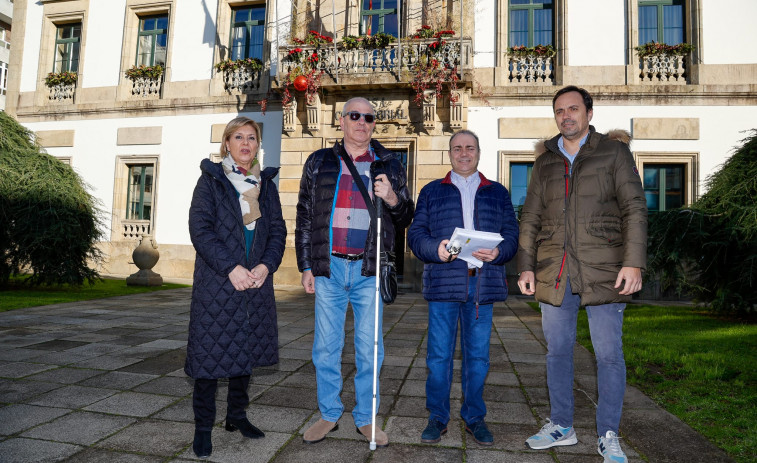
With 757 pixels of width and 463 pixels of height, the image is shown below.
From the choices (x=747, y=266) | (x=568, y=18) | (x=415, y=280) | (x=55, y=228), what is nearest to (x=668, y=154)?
(x=568, y=18)

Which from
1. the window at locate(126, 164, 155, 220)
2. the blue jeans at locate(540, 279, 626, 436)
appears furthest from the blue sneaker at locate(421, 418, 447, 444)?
the window at locate(126, 164, 155, 220)

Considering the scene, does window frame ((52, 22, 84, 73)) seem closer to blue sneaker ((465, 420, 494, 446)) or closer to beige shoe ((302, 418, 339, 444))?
beige shoe ((302, 418, 339, 444))

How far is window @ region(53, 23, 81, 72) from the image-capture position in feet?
54.2

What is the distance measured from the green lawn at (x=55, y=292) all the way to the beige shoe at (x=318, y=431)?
678 cm

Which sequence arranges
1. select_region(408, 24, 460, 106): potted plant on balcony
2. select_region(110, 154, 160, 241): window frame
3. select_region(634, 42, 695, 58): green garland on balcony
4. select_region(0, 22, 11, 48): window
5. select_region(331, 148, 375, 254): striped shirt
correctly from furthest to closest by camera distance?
select_region(0, 22, 11, 48): window < select_region(110, 154, 160, 241): window frame < select_region(634, 42, 695, 58): green garland on balcony < select_region(408, 24, 460, 106): potted plant on balcony < select_region(331, 148, 375, 254): striped shirt

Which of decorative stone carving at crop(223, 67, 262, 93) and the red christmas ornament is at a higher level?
decorative stone carving at crop(223, 67, 262, 93)

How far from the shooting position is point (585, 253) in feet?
9.09

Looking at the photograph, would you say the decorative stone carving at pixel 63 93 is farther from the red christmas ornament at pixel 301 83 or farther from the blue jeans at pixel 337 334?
the blue jeans at pixel 337 334

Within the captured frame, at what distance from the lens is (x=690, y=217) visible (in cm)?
805

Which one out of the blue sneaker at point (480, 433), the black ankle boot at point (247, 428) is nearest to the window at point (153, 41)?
the black ankle boot at point (247, 428)

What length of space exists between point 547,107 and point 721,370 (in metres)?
9.45

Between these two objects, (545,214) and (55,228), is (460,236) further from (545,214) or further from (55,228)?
(55,228)

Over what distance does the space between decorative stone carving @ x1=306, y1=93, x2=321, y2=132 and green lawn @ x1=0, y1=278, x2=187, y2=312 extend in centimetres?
527

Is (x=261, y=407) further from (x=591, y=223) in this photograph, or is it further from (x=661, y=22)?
(x=661, y=22)
